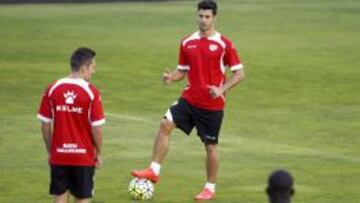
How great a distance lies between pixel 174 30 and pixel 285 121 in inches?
645

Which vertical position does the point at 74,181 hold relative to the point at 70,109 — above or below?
below

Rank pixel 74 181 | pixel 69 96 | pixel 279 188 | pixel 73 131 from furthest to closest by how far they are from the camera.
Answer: pixel 74 181 < pixel 73 131 < pixel 69 96 < pixel 279 188

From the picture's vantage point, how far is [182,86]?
27.7 meters

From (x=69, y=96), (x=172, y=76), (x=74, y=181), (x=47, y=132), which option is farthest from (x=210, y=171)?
(x=69, y=96)

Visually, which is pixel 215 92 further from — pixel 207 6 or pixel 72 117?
pixel 72 117

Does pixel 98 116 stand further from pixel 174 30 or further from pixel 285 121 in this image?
pixel 174 30

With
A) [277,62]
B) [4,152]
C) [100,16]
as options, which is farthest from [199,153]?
[100,16]

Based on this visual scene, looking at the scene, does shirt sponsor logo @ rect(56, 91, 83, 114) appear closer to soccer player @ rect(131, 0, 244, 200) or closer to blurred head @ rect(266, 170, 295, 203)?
soccer player @ rect(131, 0, 244, 200)

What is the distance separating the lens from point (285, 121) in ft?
74.1

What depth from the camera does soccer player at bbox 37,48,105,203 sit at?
446 inches

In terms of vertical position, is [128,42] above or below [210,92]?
below

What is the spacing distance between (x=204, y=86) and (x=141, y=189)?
1.53m

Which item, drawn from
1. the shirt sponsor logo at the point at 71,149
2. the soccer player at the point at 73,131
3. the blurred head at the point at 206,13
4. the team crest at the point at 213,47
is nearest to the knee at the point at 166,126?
the team crest at the point at 213,47

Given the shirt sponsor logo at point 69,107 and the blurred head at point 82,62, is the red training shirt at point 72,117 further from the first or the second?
the blurred head at point 82,62
